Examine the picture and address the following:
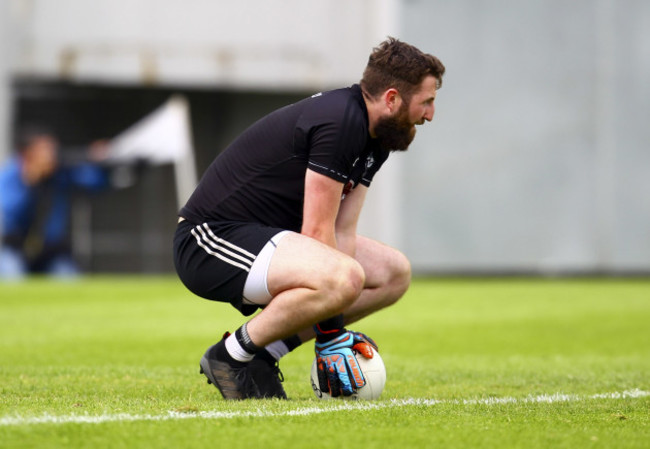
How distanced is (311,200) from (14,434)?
5.35 ft

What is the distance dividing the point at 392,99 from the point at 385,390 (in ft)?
4.90

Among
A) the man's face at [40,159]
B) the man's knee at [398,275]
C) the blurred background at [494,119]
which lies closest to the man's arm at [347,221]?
the man's knee at [398,275]

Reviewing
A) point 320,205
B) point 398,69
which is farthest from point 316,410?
point 398,69

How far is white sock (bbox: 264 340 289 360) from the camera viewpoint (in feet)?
16.6

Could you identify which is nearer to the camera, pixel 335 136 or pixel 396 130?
pixel 335 136

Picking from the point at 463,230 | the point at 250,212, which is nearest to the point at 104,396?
the point at 250,212

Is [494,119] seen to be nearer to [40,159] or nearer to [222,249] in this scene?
[40,159]

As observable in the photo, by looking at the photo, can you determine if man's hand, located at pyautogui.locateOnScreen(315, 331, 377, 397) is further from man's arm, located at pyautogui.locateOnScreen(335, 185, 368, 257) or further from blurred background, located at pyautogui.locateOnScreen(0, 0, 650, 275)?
blurred background, located at pyautogui.locateOnScreen(0, 0, 650, 275)

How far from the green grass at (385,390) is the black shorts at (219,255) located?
49 centimetres

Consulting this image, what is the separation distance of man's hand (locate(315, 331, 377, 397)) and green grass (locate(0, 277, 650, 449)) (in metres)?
0.16

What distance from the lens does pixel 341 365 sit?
4812 millimetres

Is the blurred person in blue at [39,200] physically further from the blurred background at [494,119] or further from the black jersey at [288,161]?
the black jersey at [288,161]

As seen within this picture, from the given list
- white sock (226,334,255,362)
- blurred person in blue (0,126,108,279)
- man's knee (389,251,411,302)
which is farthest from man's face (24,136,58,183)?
white sock (226,334,255,362)

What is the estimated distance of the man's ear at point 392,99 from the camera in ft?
15.4
